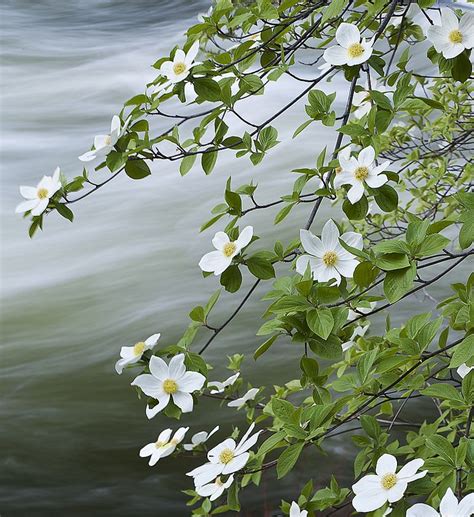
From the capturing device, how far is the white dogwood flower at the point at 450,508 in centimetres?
51

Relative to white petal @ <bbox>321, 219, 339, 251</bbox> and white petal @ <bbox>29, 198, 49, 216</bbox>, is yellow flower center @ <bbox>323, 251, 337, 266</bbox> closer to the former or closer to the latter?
white petal @ <bbox>321, 219, 339, 251</bbox>

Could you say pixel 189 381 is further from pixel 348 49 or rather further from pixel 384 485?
pixel 348 49

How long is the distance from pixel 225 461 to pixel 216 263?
17cm

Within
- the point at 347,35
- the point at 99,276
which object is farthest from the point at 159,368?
the point at 99,276

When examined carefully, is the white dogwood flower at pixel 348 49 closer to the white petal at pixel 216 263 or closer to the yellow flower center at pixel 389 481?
the white petal at pixel 216 263

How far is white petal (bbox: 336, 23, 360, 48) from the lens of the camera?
66 centimetres

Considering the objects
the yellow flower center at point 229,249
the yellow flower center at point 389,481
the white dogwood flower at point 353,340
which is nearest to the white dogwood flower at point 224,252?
the yellow flower center at point 229,249

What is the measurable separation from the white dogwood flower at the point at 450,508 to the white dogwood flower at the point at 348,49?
1.12 ft

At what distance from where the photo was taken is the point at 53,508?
2.24m

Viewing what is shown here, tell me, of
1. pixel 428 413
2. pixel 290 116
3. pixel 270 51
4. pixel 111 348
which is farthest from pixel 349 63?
pixel 290 116

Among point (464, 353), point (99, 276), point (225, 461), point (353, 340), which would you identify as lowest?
point (99, 276)

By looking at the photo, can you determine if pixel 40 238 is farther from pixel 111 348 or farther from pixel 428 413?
pixel 428 413

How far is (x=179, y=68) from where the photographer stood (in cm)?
68

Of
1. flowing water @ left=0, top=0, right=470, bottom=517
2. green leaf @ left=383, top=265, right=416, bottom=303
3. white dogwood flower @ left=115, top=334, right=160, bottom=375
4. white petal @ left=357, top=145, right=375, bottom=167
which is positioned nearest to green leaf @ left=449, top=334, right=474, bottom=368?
green leaf @ left=383, top=265, right=416, bottom=303
